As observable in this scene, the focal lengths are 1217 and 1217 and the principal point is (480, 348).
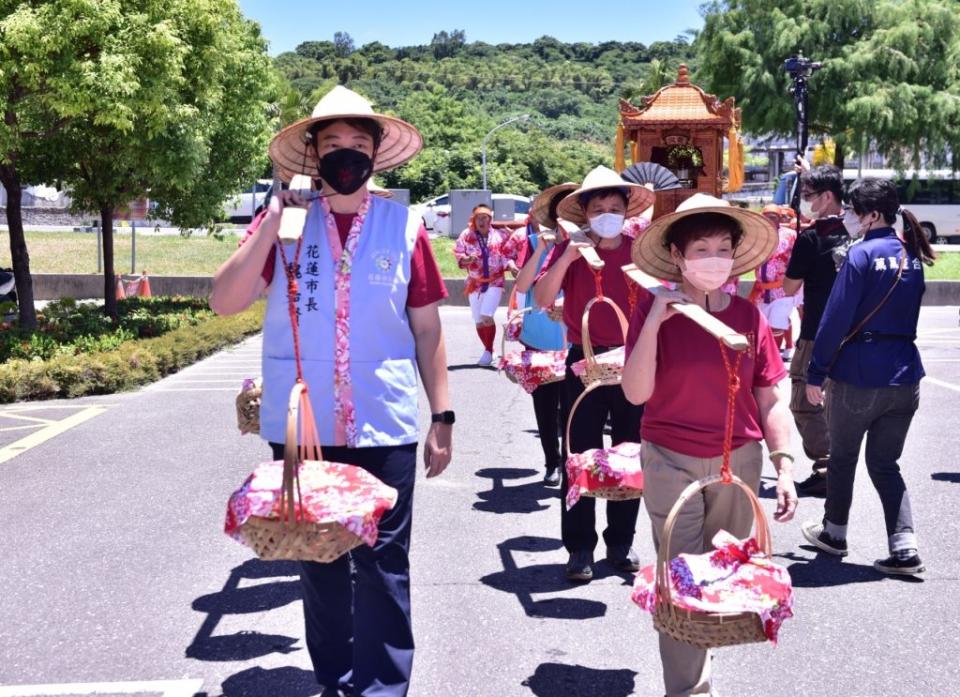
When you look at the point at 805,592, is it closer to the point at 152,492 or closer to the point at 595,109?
the point at 152,492

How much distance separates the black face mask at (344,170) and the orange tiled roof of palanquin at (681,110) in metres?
14.3

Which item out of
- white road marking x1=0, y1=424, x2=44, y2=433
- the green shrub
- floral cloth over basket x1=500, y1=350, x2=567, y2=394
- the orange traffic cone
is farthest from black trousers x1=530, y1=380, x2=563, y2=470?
the orange traffic cone

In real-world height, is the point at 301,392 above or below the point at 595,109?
below

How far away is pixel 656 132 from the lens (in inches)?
710

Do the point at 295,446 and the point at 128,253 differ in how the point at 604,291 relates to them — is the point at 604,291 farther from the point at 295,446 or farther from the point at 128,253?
the point at 128,253

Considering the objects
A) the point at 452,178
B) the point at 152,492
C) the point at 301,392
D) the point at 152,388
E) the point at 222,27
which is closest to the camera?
the point at 301,392

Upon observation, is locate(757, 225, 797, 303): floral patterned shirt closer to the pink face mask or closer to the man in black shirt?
the man in black shirt

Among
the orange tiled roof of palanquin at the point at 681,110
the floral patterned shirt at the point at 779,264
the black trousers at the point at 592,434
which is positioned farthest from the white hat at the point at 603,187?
the orange tiled roof of palanquin at the point at 681,110

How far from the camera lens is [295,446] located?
133 inches

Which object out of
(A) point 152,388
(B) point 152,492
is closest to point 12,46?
(A) point 152,388

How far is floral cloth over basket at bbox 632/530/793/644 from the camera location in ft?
11.2

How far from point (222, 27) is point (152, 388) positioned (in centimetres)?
825

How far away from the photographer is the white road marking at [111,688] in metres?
4.51

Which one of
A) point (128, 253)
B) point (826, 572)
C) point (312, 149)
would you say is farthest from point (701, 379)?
point (128, 253)
